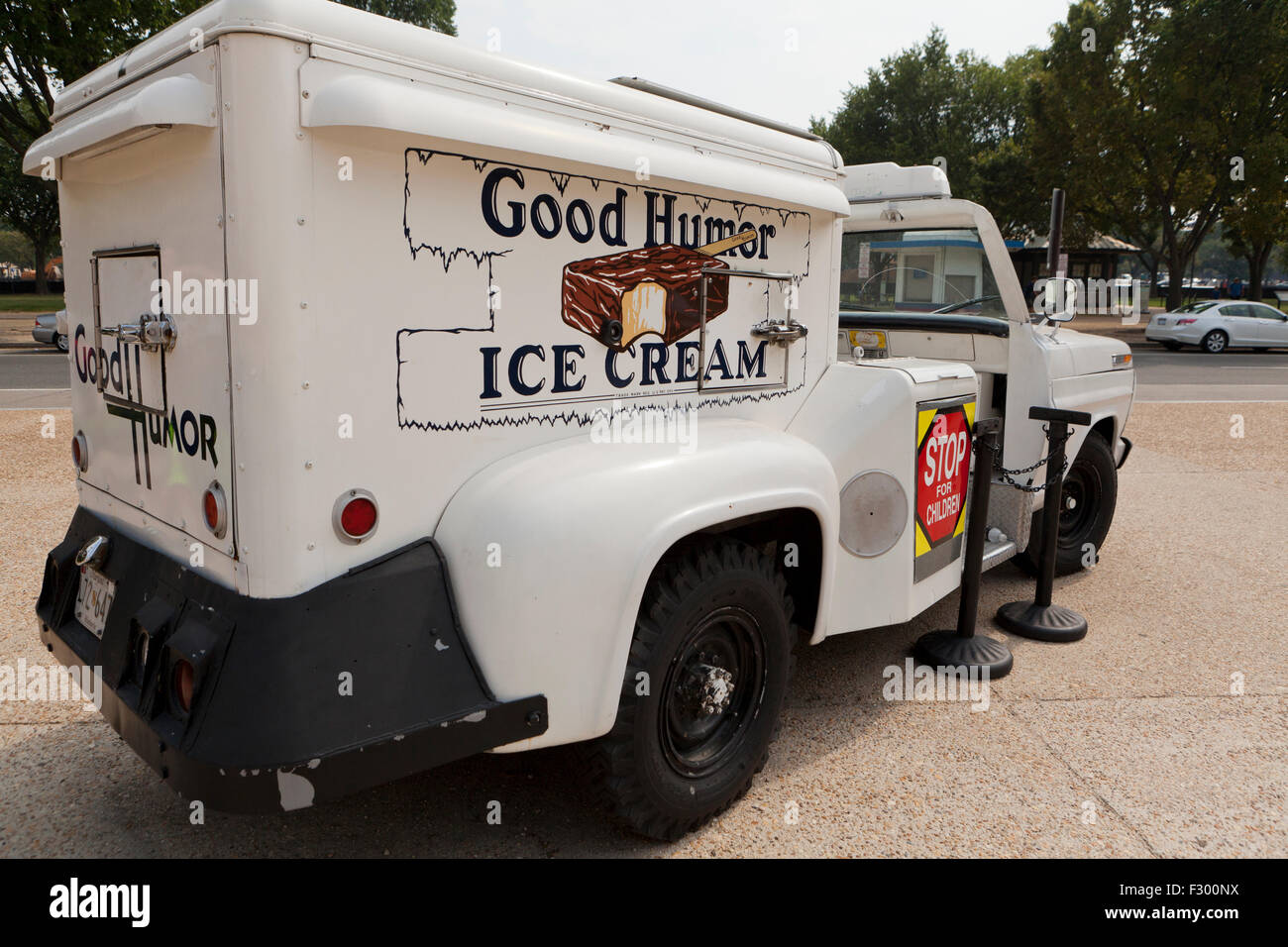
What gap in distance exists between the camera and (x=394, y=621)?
2.14 m

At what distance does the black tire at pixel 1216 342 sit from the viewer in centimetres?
2267

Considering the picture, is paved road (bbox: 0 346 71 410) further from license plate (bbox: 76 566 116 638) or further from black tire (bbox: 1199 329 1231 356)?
black tire (bbox: 1199 329 1231 356)

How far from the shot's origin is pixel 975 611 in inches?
158

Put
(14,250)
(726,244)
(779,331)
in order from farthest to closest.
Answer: (14,250)
(779,331)
(726,244)

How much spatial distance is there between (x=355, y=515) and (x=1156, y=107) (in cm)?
3044

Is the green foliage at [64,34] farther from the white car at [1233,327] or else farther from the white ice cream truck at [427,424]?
the white car at [1233,327]

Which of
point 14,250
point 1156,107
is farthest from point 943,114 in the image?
point 14,250

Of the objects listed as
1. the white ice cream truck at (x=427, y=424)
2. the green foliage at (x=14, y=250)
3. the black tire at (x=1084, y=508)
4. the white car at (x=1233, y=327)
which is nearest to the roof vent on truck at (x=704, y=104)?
the white ice cream truck at (x=427, y=424)

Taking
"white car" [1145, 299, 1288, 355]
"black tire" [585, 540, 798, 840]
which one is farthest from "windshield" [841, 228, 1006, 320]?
"white car" [1145, 299, 1288, 355]

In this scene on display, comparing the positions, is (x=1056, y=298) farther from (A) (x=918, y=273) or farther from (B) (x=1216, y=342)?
(B) (x=1216, y=342)

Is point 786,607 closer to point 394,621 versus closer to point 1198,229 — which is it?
point 394,621

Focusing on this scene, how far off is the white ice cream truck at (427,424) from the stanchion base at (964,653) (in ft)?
3.10

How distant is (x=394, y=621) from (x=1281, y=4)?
30087mm
